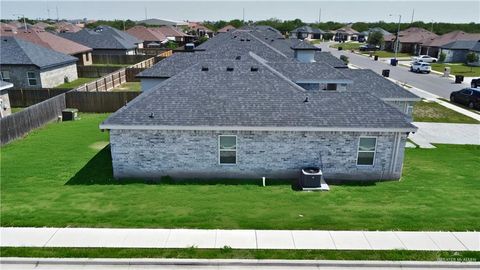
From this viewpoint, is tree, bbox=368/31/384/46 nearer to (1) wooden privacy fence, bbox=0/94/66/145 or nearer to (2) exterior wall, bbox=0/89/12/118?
(1) wooden privacy fence, bbox=0/94/66/145

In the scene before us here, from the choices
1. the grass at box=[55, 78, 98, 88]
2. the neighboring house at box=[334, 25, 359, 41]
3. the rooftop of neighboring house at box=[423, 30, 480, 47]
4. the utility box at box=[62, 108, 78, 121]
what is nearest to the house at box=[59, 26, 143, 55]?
the grass at box=[55, 78, 98, 88]

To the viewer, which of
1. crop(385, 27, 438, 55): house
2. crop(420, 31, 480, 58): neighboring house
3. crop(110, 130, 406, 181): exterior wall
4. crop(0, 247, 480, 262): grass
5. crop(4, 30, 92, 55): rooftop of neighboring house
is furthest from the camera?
crop(385, 27, 438, 55): house

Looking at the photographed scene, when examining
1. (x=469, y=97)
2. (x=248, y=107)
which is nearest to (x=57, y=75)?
(x=248, y=107)

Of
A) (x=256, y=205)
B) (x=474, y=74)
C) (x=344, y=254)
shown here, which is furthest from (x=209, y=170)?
(x=474, y=74)

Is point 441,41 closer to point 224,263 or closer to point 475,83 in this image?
point 475,83

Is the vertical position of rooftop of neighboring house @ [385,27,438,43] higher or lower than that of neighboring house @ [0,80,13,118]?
higher

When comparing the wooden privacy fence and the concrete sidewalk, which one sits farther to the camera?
the wooden privacy fence

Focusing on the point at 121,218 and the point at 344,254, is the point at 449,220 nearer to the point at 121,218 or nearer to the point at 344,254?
the point at 344,254
